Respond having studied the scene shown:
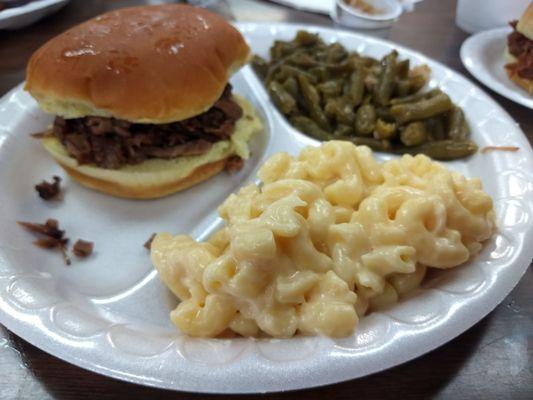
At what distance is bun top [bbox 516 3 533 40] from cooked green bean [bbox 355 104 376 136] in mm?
1117

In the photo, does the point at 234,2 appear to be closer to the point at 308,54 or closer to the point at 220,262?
the point at 308,54

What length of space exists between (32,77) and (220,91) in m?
0.73

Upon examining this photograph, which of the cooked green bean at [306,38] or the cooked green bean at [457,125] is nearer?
the cooked green bean at [457,125]

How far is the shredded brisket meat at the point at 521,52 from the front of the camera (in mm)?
2520

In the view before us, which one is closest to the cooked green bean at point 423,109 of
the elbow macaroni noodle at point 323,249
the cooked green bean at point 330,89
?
the cooked green bean at point 330,89

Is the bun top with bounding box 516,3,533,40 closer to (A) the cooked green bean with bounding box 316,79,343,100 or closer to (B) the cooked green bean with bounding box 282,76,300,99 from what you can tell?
(A) the cooked green bean with bounding box 316,79,343,100

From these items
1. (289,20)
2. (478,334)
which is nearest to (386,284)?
(478,334)

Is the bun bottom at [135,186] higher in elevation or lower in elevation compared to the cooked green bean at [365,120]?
lower

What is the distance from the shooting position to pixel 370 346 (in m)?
1.11

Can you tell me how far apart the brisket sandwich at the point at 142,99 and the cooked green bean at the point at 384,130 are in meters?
0.56

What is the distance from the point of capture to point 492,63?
280cm

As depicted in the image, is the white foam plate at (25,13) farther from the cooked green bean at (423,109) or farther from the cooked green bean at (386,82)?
the cooked green bean at (423,109)

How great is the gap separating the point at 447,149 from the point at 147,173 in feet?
4.08

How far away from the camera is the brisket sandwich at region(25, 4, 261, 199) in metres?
1.76
